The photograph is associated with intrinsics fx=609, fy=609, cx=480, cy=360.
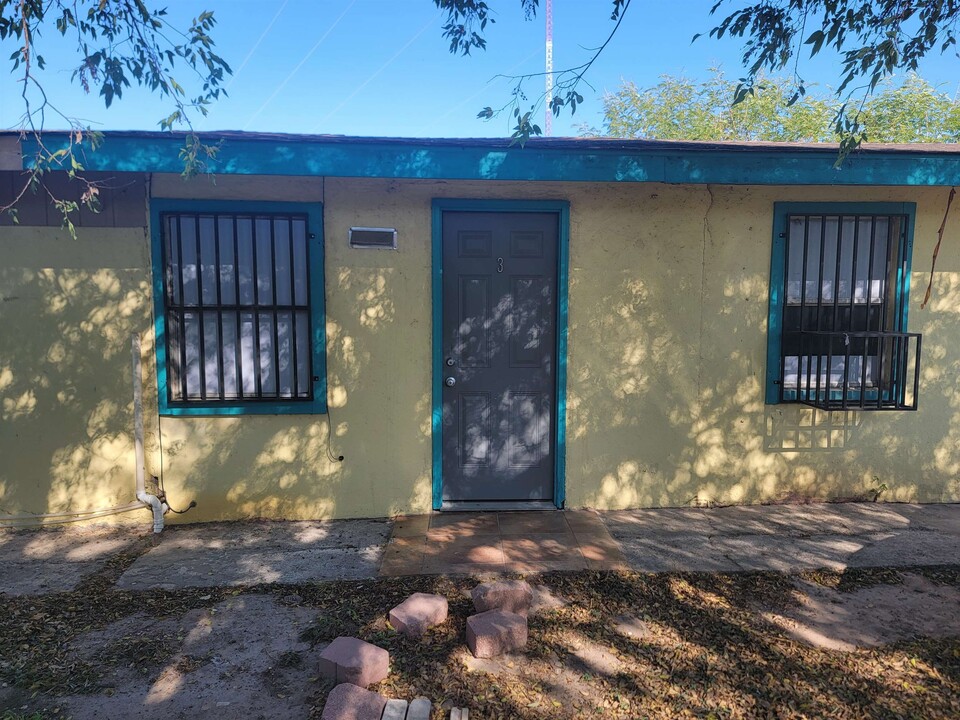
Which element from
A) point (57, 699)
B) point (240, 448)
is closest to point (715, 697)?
point (57, 699)

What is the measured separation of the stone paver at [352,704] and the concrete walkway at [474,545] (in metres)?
1.23

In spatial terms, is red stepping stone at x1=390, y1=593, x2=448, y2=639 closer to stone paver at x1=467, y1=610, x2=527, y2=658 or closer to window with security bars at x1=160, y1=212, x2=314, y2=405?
stone paver at x1=467, y1=610, x2=527, y2=658

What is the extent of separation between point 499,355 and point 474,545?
143cm

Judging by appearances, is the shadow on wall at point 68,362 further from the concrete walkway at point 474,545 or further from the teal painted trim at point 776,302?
the teal painted trim at point 776,302

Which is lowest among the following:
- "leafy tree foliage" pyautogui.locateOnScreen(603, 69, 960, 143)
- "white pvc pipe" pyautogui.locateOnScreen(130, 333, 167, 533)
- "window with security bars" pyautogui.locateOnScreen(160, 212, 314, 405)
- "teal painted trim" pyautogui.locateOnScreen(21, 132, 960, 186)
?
"white pvc pipe" pyautogui.locateOnScreen(130, 333, 167, 533)

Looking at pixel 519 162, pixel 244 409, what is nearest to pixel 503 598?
pixel 244 409

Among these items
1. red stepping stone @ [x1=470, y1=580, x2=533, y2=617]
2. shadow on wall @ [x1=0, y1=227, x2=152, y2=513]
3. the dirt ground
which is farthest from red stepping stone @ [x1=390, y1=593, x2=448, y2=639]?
shadow on wall @ [x1=0, y1=227, x2=152, y2=513]

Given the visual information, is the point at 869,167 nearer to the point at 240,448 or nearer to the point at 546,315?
the point at 546,315

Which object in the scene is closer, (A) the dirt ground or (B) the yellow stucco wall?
(A) the dirt ground

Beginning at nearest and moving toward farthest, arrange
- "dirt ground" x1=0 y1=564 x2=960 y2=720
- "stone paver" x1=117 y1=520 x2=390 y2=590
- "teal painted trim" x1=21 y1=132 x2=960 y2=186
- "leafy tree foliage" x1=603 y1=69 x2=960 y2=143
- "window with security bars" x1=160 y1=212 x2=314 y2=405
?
"dirt ground" x1=0 y1=564 x2=960 y2=720 < "stone paver" x1=117 y1=520 x2=390 y2=590 < "teal painted trim" x1=21 y1=132 x2=960 y2=186 < "window with security bars" x1=160 y1=212 x2=314 y2=405 < "leafy tree foliage" x1=603 y1=69 x2=960 y2=143

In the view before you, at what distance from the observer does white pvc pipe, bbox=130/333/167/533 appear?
4.39 metres

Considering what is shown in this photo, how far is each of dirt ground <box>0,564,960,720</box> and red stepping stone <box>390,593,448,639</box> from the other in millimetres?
65

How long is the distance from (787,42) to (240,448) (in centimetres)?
440

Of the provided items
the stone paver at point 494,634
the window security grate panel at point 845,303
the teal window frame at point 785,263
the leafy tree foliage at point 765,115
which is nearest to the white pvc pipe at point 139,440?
the stone paver at point 494,634
